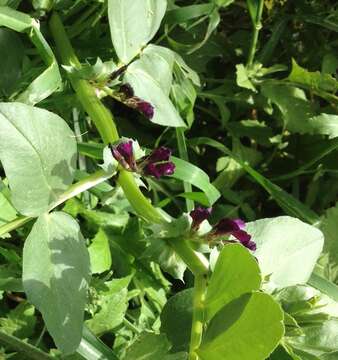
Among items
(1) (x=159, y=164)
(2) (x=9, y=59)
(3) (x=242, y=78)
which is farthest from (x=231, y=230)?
(3) (x=242, y=78)

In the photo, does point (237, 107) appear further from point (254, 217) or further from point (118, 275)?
point (118, 275)

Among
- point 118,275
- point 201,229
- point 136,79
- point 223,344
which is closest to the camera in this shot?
point 223,344

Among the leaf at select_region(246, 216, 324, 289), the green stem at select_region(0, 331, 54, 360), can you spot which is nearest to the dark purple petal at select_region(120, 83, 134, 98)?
the leaf at select_region(246, 216, 324, 289)

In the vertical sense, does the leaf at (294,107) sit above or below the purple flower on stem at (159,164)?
below

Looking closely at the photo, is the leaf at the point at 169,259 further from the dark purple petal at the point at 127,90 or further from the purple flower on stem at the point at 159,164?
the dark purple petal at the point at 127,90

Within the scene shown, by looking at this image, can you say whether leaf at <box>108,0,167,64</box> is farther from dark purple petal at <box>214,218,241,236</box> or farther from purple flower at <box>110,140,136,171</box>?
dark purple petal at <box>214,218,241,236</box>

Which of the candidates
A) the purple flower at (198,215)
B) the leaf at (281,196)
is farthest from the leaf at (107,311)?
the leaf at (281,196)

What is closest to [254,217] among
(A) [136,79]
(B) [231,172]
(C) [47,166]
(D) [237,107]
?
(B) [231,172]
